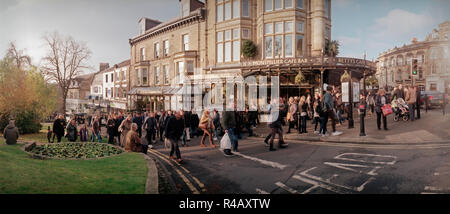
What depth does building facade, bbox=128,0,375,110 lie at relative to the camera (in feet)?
54.7

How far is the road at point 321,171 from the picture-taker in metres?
4.26

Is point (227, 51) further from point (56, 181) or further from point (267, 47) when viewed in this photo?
point (56, 181)

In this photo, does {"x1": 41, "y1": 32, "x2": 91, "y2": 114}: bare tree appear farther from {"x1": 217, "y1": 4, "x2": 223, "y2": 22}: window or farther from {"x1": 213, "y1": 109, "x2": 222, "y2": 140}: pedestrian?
{"x1": 217, "y1": 4, "x2": 223, "y2": 22}: window

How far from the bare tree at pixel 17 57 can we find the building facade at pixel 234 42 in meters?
10.1

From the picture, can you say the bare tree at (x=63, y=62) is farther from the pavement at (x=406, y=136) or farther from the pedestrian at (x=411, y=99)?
the pedestrian at (x=411, y=99)

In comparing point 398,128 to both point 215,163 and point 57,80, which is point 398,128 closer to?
point 215,163

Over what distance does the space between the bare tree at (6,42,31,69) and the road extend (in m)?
4.47

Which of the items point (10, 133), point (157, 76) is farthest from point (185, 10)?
point (10, 133)

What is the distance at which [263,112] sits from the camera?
53.9 ft

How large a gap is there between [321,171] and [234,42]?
51.7 ft

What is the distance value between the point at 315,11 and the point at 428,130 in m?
12.3

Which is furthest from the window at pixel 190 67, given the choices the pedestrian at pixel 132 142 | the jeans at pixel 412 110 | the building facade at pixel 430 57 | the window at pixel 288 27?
the jeans at pixel 412 110

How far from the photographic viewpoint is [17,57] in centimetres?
482
